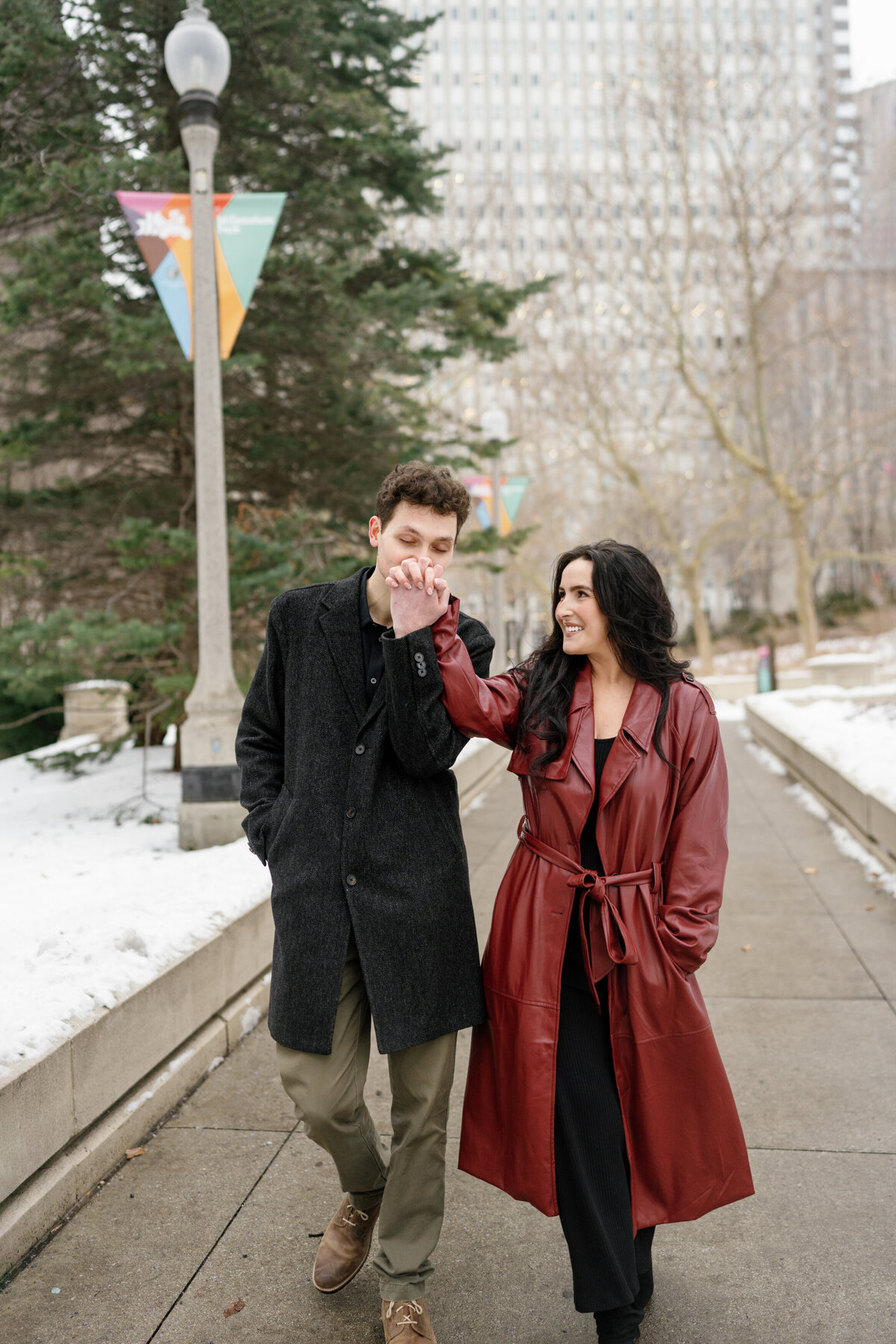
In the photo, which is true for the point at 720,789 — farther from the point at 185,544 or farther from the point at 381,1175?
the point at 185,544

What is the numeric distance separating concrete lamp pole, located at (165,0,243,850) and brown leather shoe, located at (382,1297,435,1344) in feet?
15.7

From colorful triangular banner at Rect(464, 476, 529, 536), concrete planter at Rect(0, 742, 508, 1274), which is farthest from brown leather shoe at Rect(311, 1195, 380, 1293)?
colorful triangular banner at Rect(464, 476, 529, 536)

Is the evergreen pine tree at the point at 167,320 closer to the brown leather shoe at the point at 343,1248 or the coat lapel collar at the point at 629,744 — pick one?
the brown leather shoe at the point at 343,1248

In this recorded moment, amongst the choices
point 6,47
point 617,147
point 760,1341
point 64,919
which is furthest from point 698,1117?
point 617,147

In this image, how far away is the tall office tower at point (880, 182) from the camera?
3478 cm

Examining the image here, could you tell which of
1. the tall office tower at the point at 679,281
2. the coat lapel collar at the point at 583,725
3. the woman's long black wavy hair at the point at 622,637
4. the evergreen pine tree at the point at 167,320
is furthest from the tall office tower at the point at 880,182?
the coat lapel collar at the point at 583,725

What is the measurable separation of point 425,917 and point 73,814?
7433 millimetres

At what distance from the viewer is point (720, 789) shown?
261 cm

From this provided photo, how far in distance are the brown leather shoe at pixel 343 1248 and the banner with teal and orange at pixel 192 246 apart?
5.68 m

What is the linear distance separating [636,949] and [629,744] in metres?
0.48

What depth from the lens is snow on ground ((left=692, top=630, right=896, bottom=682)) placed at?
3434cm

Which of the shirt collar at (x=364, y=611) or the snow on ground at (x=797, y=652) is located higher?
the shirt collar at (x=364, y=611)

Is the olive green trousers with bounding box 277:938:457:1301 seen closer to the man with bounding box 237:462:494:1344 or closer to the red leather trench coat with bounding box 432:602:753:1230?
the man with bounding box 237:462:494:1344

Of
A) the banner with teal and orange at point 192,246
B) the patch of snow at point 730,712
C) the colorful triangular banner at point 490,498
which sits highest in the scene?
the banner with teal and orange at point 192,246
